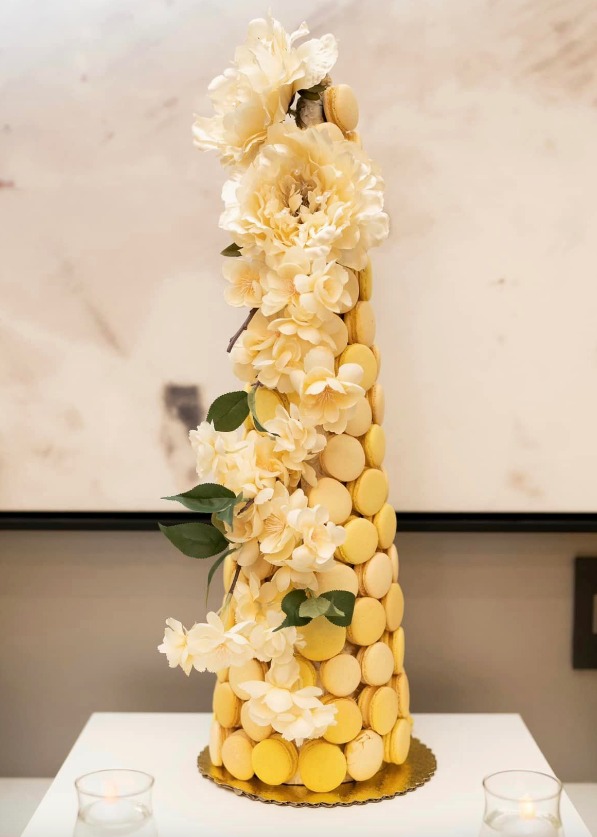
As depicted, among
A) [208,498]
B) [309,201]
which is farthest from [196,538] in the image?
[309,201]

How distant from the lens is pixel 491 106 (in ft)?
2.74

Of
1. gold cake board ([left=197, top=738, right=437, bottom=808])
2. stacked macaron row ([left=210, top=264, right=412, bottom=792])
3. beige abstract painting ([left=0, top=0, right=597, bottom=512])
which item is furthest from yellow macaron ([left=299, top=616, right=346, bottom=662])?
beige abstract painting ([left=0, top=0, right=597, bottom=512])

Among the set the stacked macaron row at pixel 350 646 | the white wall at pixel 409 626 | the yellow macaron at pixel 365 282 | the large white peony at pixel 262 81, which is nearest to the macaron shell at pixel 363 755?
the stacked macaron row at pixel 350 646

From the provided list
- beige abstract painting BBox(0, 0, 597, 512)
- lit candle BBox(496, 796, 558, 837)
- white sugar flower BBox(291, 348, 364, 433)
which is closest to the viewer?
lit candle BBox(496, 796, 558, 837)

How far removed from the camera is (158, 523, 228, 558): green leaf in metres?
0.67

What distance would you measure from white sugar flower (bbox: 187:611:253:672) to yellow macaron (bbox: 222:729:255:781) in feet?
0.25

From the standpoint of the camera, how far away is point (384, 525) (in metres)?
0.70

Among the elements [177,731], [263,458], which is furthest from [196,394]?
[177,731]

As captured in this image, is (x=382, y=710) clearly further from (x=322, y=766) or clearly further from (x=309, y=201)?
(x=309, y=201)

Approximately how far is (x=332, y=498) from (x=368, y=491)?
32mm

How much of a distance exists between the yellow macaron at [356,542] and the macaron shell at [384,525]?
0.04 feet

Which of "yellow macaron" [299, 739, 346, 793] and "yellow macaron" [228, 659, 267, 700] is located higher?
"yellow macaron" [228, 659, 267, 700]

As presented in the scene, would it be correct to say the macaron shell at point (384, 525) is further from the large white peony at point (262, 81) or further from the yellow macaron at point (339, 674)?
the large white peony at point (262, 81)

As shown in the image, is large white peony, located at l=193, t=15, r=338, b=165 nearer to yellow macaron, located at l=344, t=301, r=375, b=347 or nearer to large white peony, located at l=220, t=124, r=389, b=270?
large white peony, located at l=220, t=124, r=389, b=270
